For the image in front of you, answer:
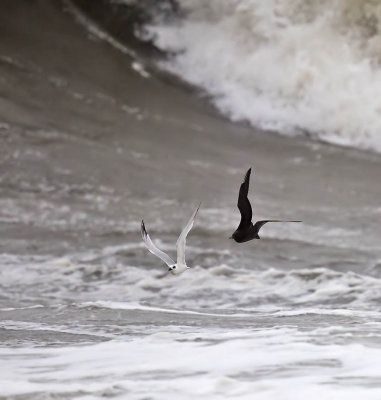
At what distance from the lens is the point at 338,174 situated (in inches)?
392

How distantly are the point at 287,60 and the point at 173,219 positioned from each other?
3502 millimetres

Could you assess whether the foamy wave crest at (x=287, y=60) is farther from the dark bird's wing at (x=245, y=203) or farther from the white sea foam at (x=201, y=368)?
the dark bird's wing at (x=245, y=203)

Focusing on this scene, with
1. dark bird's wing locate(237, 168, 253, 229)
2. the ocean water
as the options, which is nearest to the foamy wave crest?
the ocean water

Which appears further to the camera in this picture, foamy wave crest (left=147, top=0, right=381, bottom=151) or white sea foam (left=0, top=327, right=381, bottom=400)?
foamy wave crest (left=147, top=0, right=381, bottom=151)

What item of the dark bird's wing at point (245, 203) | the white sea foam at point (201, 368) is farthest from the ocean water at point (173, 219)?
the dark bird's wing at point (245, 203)

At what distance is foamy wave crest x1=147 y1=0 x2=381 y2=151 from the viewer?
37.0ft

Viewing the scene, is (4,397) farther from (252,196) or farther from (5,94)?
(5,94)

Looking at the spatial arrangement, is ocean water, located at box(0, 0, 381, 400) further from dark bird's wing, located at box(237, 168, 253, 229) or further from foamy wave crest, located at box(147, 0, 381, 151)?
dark bird's wing, located at box(237, 168, 253, 229)

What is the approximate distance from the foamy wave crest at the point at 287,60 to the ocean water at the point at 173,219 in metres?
0.03

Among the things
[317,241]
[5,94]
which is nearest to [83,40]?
[5,94]


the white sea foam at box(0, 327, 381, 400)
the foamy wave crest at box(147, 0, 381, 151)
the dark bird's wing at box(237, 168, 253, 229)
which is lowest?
the white sea foam at box(0, 327, 381, 400)

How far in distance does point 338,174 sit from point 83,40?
3417mm

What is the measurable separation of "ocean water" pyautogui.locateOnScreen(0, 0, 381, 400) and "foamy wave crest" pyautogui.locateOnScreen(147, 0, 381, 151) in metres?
0.03

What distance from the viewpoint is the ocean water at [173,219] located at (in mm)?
4797
